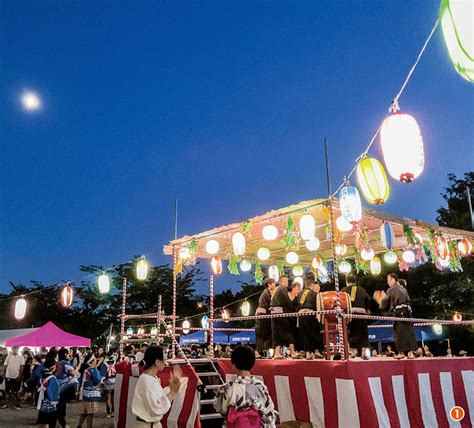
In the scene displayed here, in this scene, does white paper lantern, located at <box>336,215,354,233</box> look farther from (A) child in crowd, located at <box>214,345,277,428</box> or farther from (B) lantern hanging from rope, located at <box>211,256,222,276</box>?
(A) child in crowd, located at <box>214,345,277,428</box>

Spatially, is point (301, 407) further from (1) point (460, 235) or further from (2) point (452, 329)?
(2) point (452, 329)

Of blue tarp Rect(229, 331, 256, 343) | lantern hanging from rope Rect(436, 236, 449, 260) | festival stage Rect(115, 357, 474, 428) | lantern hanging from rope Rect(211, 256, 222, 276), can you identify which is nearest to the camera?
festival stage Rect(115, 357, 474, 428)

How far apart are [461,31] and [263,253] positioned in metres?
10.5

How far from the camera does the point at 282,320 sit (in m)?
11.3

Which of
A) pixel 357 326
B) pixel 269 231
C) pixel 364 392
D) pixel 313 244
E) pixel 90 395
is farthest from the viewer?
pixel 313 244

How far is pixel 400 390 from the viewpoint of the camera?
279 inches

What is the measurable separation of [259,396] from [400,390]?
3516 mm

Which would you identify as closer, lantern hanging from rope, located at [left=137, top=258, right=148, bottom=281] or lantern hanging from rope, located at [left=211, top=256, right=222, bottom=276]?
lantern hanging from rope, located at [left=211, top=256, right=222, bottom=276]

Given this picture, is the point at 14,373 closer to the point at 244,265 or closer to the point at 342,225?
the point at 244,265

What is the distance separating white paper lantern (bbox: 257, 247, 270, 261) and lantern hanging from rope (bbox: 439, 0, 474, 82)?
1009 cm

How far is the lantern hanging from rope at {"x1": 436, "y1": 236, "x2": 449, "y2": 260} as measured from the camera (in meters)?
12.1

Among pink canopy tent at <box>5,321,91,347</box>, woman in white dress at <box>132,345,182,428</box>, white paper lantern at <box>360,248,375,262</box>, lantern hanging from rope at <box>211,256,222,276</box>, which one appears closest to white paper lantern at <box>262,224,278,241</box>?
lantern hanging from rope at <box>211,256,222,276</box>

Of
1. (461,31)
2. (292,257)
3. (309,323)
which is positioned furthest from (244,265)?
(461,31)

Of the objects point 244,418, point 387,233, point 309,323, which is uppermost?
point 387,233
